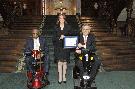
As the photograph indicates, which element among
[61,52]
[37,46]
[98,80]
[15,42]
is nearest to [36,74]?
[37,46]

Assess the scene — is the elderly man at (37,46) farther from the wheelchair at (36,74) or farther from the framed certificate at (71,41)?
the framed certificate at (71,41)

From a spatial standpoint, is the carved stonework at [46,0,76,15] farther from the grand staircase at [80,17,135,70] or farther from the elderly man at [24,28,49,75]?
the elderly man at [24,28,49,75]

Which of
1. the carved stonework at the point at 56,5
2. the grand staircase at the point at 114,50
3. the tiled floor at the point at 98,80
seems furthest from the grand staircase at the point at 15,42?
the carved stonework at the point at 56,5

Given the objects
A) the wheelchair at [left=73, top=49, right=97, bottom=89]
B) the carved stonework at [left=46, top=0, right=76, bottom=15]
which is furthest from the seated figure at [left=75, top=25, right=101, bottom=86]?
the carved stonework at [left=46, top=0, right=76, bottom=15]

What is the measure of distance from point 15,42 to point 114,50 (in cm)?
375

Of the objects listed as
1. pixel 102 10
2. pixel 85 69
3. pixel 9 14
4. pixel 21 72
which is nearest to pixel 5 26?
pixel 9 14

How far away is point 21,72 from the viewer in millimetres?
10211

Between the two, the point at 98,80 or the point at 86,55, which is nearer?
the point at 86,55

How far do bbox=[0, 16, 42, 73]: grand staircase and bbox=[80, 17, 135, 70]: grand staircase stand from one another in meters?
2.85

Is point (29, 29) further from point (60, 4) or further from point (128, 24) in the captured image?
point (60, 4)

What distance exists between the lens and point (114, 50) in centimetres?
1184

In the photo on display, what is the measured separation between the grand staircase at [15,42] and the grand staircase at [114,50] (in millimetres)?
2847

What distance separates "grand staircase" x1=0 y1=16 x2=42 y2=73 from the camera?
10648 millimetres

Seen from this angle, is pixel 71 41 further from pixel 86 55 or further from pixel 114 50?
pixel 114 50
